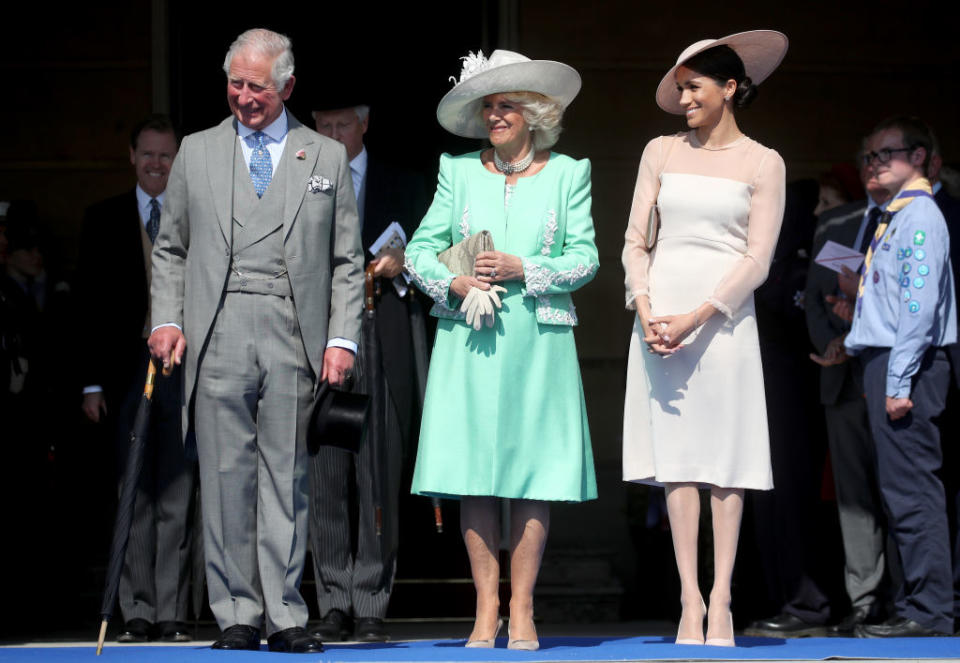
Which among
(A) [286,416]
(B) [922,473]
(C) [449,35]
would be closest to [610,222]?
(C) [449,35]

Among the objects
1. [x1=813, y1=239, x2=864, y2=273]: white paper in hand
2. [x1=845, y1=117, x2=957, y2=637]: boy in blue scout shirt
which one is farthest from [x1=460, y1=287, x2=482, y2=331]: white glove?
[x1=813, y1=239, x2=864, y2=273]: white paper in hand

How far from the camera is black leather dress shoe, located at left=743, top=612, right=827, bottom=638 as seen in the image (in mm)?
6590

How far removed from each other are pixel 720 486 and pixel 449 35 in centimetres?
364

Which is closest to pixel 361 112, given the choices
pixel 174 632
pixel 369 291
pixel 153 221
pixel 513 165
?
pixel 369 291

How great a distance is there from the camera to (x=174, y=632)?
6.25 metres

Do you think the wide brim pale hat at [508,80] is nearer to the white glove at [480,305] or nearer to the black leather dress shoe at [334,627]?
the white glove at [480,305]

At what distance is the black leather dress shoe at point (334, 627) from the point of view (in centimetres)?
597

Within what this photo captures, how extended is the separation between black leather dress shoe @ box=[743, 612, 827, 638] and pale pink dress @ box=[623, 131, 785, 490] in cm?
137

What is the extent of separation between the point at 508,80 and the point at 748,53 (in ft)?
2.78

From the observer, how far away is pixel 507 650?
5.15 m

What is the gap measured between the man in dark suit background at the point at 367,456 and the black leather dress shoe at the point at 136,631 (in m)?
0.67

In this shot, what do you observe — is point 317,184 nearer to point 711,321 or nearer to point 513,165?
point 513,165

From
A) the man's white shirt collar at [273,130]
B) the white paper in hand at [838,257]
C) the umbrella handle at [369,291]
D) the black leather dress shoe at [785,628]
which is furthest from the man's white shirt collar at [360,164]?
the black leather dress shoe at [785,628]

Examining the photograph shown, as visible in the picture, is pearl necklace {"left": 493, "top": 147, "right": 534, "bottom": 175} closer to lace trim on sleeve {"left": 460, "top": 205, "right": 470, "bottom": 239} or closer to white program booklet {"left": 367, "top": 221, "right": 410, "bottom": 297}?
lace trim on sleeve {"left": 460, "top": 205, "right": 470, "bottom": 239}
